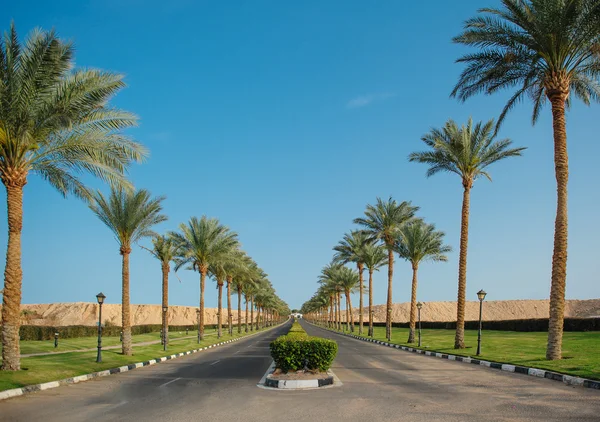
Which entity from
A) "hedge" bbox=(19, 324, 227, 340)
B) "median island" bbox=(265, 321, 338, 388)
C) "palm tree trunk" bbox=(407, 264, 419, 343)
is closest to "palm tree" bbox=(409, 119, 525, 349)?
"palm tree trunk" bbox=(407, 264, 419, 343)

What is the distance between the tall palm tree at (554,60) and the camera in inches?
738

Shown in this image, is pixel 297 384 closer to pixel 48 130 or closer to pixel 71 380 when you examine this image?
pixel 71 380

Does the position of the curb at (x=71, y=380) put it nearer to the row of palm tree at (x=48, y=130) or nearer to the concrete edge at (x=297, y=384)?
the row of palm tree at (x=48, y=130)

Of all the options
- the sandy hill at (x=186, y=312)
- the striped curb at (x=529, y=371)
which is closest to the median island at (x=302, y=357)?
the striped curb at (x=529, y=371)

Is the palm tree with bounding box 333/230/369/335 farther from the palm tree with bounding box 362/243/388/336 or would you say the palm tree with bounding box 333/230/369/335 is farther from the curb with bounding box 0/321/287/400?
the curb with bounding box 0/321/287/400

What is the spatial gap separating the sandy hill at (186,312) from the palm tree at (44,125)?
81.5 meters

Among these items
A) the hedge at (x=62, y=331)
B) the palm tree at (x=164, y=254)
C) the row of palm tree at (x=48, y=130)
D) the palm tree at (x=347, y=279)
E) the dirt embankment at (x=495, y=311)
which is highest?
the row of palm tree at (x=48, y=130)

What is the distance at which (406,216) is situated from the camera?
44.6m

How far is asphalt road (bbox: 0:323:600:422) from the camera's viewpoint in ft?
31.3

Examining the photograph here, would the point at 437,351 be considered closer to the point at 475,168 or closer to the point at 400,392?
the point at 475,168

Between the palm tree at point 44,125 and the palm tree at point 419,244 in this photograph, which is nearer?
the palm tree at point 44,125

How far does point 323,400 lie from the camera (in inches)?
449

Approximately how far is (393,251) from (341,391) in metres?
33.2

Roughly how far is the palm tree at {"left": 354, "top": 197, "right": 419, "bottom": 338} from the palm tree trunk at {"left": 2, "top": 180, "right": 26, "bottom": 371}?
3187 cm
